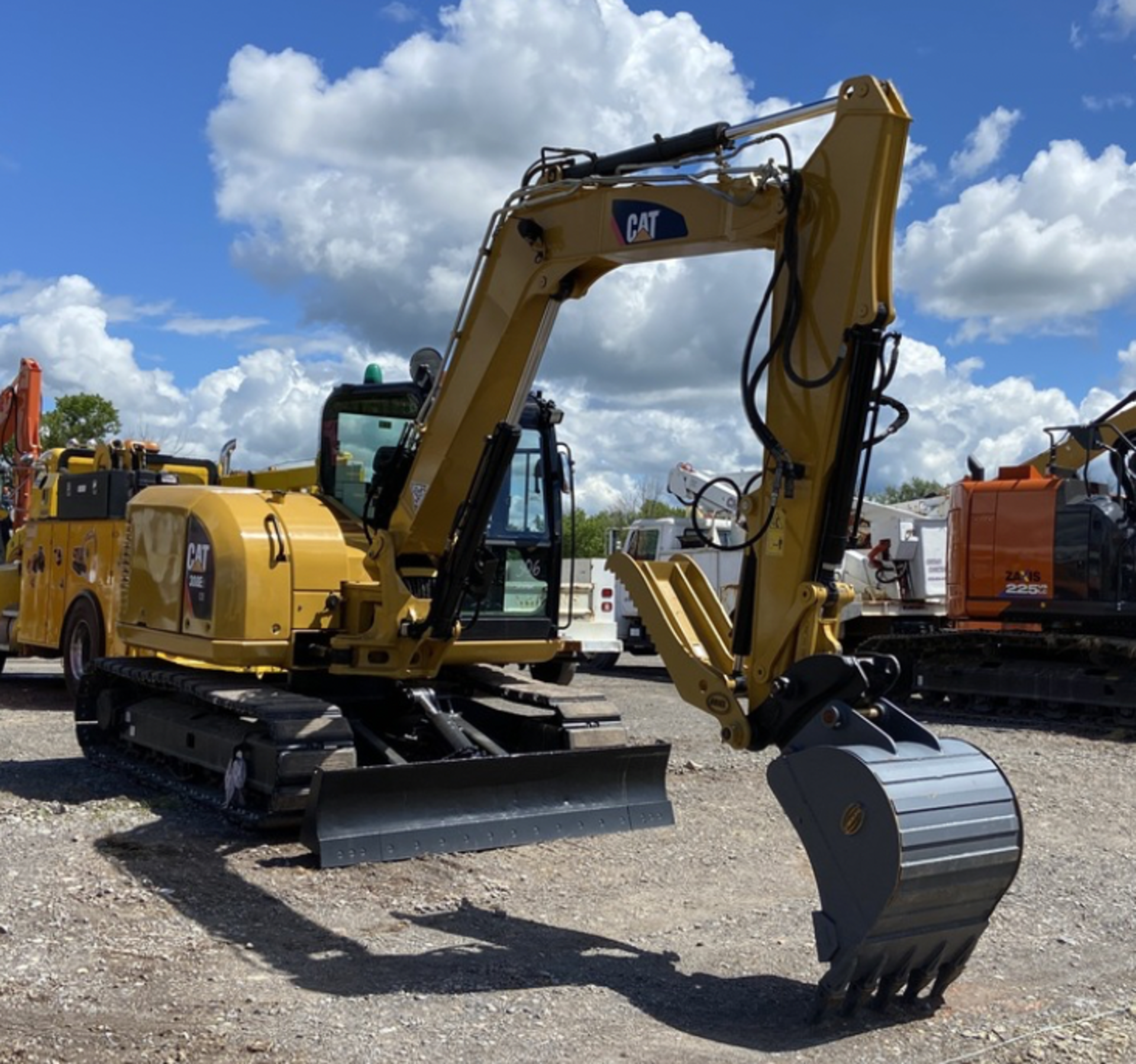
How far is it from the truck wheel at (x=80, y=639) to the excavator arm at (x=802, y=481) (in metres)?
6.52

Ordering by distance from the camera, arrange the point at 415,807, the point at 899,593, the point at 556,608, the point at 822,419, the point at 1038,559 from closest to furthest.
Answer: the point at 822,419, the point at 415,807, the point at 556,608, the point at 1038,559, the point at 899,593

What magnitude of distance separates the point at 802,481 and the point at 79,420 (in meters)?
37.3

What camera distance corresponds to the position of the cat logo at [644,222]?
6684mm

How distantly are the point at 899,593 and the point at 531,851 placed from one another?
12.0 meters

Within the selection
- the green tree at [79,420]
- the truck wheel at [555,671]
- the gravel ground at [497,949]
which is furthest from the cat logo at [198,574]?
the green tree at [79,420]

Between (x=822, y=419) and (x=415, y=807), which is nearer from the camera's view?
(x=822, y=419)

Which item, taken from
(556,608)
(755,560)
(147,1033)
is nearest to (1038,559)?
(556,608)

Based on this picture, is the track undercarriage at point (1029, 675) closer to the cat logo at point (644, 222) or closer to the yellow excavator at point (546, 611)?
the yellow excavator at point (546, 611)

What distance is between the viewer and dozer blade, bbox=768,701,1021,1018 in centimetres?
502

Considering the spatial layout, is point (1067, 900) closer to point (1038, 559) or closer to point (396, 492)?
point (396, 492)

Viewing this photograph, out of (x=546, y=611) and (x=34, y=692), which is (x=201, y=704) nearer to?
(x=546, y=611)

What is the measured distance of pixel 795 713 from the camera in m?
5.79

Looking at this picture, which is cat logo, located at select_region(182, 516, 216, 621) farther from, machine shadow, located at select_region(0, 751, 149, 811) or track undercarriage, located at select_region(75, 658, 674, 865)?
machine shadow, located at select_region(0, 751, 149, 811)

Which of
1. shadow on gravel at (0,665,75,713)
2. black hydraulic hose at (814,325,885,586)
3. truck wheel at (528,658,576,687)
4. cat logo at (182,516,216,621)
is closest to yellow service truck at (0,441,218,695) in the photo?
shadow on gravel at (0,665,75,713)
